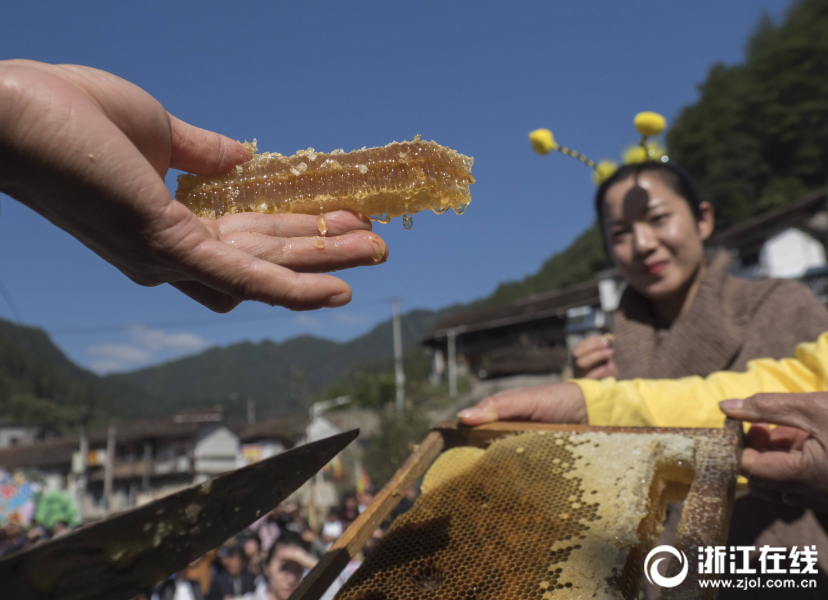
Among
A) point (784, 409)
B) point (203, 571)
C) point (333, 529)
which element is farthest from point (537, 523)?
point (333, 529)

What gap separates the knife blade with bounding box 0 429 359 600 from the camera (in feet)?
3.65

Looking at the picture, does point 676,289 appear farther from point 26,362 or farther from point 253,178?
point 26,362

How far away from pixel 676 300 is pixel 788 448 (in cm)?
159

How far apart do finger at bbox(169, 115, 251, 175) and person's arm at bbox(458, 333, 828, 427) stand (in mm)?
1724

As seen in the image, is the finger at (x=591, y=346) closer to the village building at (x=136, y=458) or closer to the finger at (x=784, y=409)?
the finger at (x=784, y=409)

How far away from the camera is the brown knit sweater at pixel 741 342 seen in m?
A: 2.85

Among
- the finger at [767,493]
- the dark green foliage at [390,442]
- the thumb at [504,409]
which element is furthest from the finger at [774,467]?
the dark green foliage at [390,442]

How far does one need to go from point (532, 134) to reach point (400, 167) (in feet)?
9.21

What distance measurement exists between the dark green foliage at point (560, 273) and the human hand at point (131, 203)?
2293 inches

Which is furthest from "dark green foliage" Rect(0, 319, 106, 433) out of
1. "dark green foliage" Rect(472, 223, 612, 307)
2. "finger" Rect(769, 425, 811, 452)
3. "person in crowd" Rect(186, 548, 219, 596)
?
"finger" Rect(769, 425, 811, 452)

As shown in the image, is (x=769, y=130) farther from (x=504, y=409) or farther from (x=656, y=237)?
(x=504, y=409)

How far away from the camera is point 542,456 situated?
2639 millimetres

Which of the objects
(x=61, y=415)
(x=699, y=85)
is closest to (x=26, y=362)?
(x=61, y=415)

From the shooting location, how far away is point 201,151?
87.7 inches
